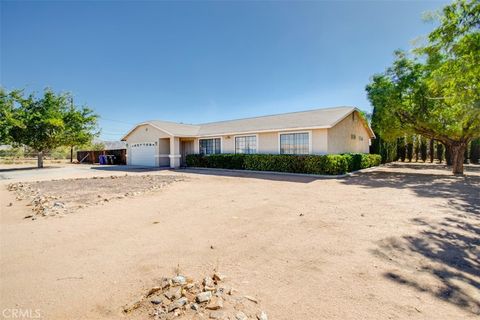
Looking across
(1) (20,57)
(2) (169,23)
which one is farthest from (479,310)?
(1) (20,57)

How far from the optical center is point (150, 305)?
2.49 m

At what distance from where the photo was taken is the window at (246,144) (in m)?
18.5

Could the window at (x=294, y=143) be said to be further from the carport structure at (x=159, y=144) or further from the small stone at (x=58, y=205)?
the small stone at (x=58, y=205)

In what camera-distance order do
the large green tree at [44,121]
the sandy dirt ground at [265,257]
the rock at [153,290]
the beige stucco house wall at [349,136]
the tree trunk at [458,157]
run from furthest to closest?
the large green tree at [44,121], the beige stucco house wall at [349,136], the tree trunk at [458,157], the rock at [153,290], the sandy dirt ground at [265,257]

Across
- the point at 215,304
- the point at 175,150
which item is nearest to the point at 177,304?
the point at 215,304

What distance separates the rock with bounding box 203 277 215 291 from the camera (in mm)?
2727

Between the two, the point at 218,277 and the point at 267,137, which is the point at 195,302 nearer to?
the point at 218,277

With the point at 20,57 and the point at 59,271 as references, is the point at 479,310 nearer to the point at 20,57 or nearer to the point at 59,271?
the point at 59,271

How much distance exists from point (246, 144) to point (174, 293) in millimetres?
16592

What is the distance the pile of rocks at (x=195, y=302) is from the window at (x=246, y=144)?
15.8 metres

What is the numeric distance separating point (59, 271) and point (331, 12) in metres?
14.8

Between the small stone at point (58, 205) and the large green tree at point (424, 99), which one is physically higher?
the large green tree at point (424, 99)

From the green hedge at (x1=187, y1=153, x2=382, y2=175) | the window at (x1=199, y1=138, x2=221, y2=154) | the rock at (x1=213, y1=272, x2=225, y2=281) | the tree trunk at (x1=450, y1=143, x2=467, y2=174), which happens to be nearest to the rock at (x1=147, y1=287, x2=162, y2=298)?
the rock at (x1=213, y1=272, x2=225, y2=281)

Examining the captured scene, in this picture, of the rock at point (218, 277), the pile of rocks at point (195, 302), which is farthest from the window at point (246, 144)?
the pile of rocks at point (195, 302)
